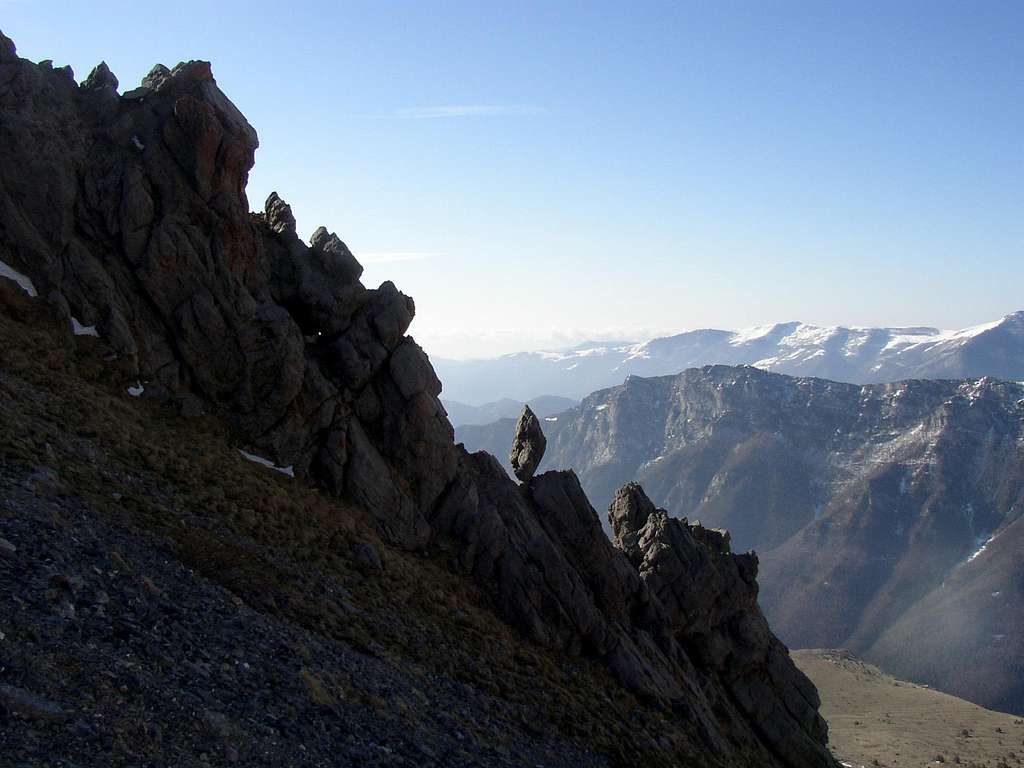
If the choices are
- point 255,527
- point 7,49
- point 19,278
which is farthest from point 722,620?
point 7,49

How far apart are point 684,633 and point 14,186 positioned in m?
50.7

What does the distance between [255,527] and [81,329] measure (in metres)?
15.3

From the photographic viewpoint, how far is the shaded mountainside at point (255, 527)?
1914 cm

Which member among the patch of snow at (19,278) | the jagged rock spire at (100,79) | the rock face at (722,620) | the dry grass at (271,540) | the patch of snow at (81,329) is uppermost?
the jagged rock spire at (100,79)

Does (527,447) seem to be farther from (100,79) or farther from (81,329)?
(100,79)

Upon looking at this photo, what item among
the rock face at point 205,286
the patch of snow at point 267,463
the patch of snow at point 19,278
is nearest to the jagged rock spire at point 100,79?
the rock face at point 205,286

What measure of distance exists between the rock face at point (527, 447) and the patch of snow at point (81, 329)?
28341 mm

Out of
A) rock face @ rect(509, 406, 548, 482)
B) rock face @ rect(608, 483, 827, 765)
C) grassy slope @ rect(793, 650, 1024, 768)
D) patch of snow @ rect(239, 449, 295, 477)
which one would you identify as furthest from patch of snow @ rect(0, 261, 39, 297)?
grassy slope @ rect(793, 650, 1024, 768)

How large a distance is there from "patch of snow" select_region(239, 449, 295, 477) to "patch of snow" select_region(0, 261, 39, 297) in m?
12.8

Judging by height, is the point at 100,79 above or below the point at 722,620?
above

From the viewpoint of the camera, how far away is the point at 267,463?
39.7 meters

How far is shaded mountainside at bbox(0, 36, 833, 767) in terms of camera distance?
19.1 m

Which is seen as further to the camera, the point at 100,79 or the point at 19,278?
the point at 100,79

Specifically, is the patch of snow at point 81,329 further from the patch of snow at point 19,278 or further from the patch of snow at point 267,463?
the patch of snow at point 267,463
